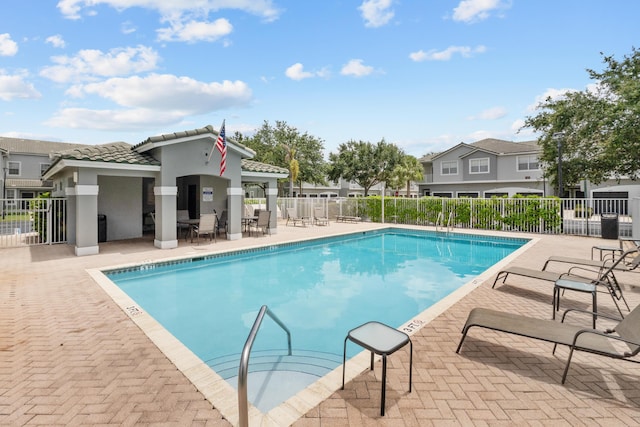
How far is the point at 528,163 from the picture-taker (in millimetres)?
32062

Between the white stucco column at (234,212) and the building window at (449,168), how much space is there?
2847 cm

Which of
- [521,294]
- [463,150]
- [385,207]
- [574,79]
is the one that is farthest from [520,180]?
[521,294]

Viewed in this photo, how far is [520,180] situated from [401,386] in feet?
114

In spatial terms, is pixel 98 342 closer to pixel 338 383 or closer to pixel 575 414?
pixel 338 383

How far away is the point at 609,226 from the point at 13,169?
51.3 meters

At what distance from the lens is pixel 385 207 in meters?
23.0

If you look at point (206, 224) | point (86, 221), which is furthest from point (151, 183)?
point (86, 221)

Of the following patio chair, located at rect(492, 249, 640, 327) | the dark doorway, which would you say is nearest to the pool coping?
patio chair, located at rect(492, 249, 640, 327)

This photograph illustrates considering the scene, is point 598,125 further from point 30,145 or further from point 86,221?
point 30,145

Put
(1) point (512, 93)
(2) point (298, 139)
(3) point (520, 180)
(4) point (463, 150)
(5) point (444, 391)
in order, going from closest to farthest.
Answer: (5) point (444, 391) → (1) point (512, 93) → (3) point (520, 180) → (4) point (463, 150) → (2) point (298, 139)

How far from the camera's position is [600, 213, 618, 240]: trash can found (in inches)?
582

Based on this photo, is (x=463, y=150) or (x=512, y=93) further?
(x=463, y=150)

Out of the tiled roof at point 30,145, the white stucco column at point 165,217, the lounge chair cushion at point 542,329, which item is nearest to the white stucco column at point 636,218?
the lounge chair cushion at point 542,329

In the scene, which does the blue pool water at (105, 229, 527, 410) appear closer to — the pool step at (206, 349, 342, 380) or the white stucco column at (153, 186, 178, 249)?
the pool step at (206, 349, 342, 380)
